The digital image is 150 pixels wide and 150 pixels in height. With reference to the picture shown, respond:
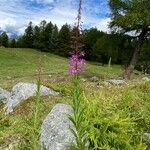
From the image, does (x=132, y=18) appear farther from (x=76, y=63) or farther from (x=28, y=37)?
(x=28, y=37)

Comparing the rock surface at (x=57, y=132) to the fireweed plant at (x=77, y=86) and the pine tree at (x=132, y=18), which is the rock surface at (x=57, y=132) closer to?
the fireweed plant at (x=77, y=86)

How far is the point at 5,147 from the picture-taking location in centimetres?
1222

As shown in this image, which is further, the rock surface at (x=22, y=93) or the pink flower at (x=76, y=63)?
the rock surface at (x=22, y=93)

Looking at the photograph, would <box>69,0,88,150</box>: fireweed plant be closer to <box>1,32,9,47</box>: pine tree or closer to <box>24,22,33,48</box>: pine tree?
<box>24,22,33,48</box>: pine tree

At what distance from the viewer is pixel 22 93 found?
63.3ft

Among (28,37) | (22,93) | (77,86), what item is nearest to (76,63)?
(77,86)

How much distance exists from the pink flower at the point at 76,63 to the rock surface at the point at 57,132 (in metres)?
4.98

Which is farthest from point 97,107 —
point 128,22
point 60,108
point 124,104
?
point 128,22

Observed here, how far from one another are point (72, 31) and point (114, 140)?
6.29 m

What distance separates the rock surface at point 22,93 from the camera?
61.3 ft

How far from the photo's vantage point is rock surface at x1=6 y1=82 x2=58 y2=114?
18.7 meters

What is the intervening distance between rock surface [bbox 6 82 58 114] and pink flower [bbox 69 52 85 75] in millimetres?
12956


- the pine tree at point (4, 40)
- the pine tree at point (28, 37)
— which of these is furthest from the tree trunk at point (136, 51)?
the pine tree at point (4, 40)

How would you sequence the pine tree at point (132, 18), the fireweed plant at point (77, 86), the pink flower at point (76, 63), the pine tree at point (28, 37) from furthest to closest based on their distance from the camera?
the pine tree at point (28, 37) → the pine tree at point (132, 18) → the pink flower at point (76, 63) → the fireweed plant at point (77, 86)
